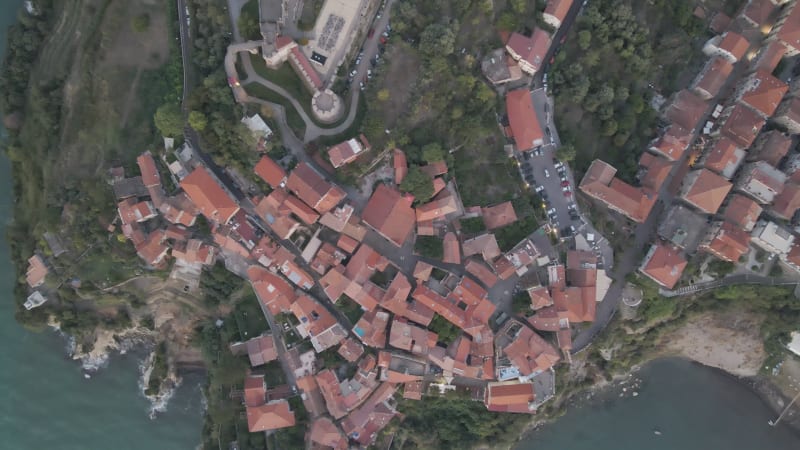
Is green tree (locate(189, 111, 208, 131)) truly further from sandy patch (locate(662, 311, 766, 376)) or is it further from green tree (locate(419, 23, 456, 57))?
sandy patch (locate(662, 311, 766, 376))

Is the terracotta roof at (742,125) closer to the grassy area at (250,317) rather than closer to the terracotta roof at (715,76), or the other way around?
the terracotta roof at (715,76)

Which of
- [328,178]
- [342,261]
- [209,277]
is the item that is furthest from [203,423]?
[328,178]

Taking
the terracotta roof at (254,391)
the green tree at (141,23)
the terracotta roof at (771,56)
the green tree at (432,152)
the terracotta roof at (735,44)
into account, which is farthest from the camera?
the terracotta roof at (771,56)

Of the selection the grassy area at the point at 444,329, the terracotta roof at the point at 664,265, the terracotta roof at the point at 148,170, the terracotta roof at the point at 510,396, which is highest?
the terracotta roof at the point at 664,265

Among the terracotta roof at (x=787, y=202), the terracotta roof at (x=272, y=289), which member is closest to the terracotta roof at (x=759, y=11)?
the terracotta roof at (x=787, y=202)

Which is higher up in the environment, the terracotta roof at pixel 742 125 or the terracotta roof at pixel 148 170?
the terracotta roof at pixel 742 125

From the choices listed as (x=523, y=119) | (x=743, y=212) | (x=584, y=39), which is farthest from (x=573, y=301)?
(x=584, y=39)
